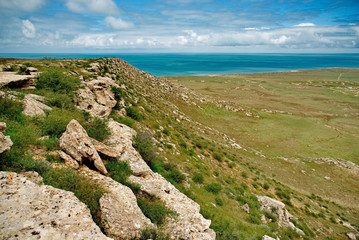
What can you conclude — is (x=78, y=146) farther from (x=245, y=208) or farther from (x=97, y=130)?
(x=245, y=208)

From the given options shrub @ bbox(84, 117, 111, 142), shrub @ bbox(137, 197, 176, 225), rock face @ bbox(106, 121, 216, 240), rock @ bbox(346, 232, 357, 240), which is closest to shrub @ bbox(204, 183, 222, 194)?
rock face @ bbox(106, 121, 216, 240)

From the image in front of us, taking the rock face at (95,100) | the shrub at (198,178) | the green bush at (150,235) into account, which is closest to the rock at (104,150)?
the green bush at (150,235)

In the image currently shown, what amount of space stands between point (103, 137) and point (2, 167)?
188 inches

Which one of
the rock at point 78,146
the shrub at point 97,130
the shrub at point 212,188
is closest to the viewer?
the rock at point 78,146

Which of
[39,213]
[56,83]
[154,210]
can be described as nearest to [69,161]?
[39,213]

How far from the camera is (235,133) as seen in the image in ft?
125

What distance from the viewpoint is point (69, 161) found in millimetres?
6820

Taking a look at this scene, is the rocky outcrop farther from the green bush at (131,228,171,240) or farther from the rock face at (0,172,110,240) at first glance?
the rock face at (0,172,110,240)

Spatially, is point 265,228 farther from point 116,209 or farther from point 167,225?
point 116,209

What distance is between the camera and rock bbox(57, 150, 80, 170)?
675 centimetres

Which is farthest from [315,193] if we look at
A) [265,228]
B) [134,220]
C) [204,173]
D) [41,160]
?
[41,160]

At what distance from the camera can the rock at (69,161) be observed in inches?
266

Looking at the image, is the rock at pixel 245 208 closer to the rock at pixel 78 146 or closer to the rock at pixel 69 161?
the rock at pixel 78 146

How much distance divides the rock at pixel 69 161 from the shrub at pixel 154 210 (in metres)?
2.94
